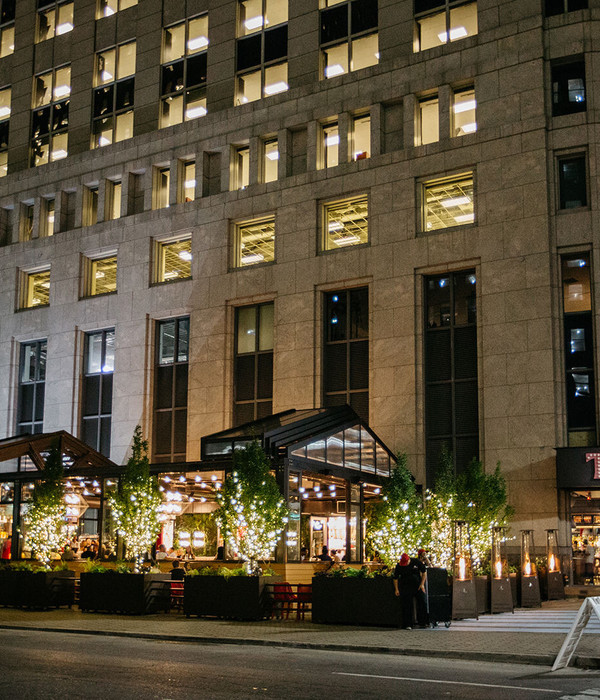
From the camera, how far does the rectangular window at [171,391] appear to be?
40656 millimetres

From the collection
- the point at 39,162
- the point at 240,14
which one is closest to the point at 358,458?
the point at 240,14

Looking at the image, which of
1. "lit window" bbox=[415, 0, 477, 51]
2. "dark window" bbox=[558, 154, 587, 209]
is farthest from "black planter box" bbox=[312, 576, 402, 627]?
"lit window" bbox=[415, 0, 477, 51]

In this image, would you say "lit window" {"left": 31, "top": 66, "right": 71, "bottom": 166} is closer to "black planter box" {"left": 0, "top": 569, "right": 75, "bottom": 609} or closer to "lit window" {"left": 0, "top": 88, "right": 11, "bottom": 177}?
"lit window" {"left": 0, "top": 88, "right": 11, "bottom": 177}

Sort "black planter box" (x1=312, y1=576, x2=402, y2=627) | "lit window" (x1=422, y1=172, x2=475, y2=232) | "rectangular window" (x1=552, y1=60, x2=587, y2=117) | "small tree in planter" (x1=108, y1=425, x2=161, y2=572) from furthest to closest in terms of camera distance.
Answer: "lit window" (x1=422, y1=172, x2=475, y2=232) < "rectangular window" (x1=552, y1=60, x2=587, y2=117) < "small tree in planter" (x1=108, y1=425, x2=161, y2=572) < "black planter box" (x1=312, y1=576, x2=402, y2=627)

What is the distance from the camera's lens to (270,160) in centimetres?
4088

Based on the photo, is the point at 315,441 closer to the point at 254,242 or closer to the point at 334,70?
the point at 254,242

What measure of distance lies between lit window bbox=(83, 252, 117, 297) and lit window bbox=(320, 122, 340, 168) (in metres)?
12.4

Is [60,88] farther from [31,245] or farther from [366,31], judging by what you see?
[366,31]

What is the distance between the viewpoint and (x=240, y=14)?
139 feet

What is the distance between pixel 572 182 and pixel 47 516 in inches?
904

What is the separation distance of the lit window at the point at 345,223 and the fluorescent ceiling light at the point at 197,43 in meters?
11.9

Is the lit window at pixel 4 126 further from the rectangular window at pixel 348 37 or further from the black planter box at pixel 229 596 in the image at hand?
the black planter box at pixel 229 596

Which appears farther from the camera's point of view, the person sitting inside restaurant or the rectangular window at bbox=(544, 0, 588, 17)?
the rectangular window at bbox=(544, 0, 588, 17)

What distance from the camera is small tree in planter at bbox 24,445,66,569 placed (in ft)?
94.8
